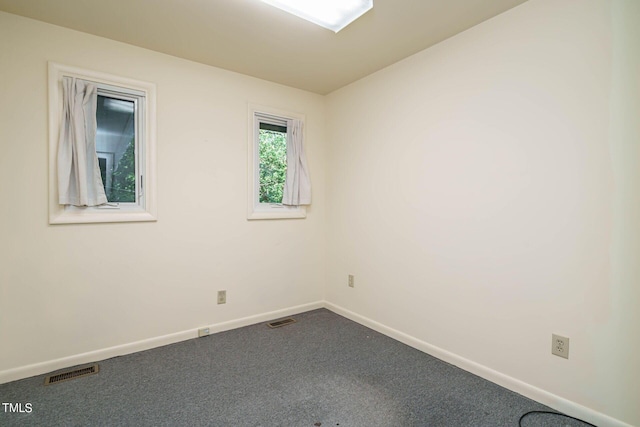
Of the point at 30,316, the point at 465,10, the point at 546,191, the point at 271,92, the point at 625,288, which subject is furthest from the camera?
the point at 271,92

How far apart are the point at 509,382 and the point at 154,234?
2716 millimetres

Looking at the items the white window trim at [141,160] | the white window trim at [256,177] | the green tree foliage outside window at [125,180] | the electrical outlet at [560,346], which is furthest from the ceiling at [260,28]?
the electrical outlet at [560,346]

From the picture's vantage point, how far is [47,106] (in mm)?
2139

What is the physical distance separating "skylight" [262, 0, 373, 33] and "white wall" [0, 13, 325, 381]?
110 centimetres

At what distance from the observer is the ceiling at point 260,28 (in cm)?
195

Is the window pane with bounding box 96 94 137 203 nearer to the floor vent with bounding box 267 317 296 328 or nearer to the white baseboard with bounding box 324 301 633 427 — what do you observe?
the floor vent with bounding box 267 317 296 328

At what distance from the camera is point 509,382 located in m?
1.99

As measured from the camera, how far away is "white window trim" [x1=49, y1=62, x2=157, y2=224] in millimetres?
2158

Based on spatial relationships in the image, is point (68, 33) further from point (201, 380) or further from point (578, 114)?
point (578, 114)

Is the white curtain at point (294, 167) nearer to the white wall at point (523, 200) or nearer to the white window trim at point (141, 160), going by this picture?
the white wall at point (523, 200)

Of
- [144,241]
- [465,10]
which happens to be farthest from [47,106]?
[465,10]

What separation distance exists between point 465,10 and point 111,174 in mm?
2711

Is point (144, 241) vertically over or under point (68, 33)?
under

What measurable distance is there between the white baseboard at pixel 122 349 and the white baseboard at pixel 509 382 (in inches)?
43.8
